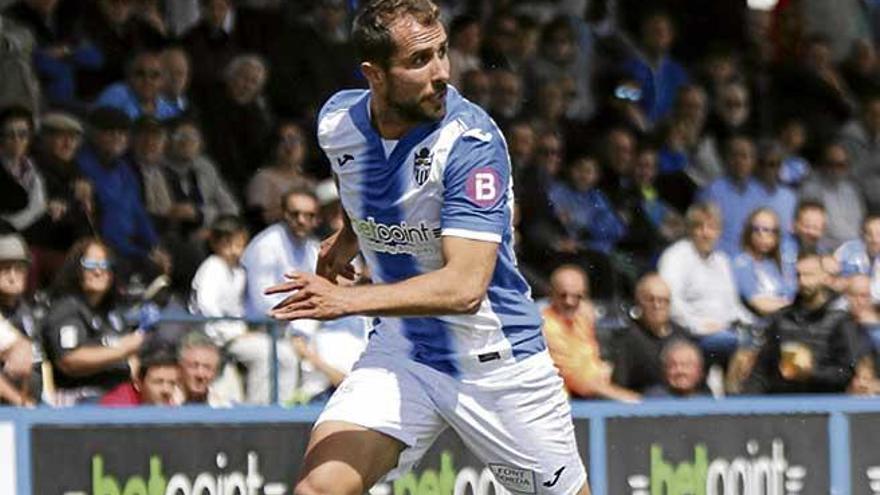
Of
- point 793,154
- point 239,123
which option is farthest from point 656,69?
point 239,123

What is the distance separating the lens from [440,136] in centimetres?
735

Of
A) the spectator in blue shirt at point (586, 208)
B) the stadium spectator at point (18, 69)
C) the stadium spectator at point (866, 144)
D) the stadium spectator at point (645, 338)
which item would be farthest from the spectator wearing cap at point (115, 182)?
the stadium spectator at point (866, 144)

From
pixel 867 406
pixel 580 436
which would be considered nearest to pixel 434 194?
pixel 580 436

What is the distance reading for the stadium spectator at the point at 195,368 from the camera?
1046cm

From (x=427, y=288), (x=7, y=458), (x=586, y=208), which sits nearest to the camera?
(x=427, y=288)

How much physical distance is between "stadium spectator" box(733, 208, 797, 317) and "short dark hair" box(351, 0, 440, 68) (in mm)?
7003

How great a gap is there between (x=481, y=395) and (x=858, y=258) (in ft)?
23.9

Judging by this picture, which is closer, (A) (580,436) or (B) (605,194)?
(A) (580,436)

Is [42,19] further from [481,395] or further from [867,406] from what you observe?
[481,395]

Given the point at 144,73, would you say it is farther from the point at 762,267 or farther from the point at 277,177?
the point at 762,267

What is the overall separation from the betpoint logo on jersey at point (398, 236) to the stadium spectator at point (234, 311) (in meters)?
3.62

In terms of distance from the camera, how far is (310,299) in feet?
22.2

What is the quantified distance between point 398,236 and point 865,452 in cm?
425

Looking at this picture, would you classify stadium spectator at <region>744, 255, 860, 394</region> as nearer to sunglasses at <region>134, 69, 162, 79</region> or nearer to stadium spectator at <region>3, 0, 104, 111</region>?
sunglasses at <region>134, 69, 162, 79</region>
